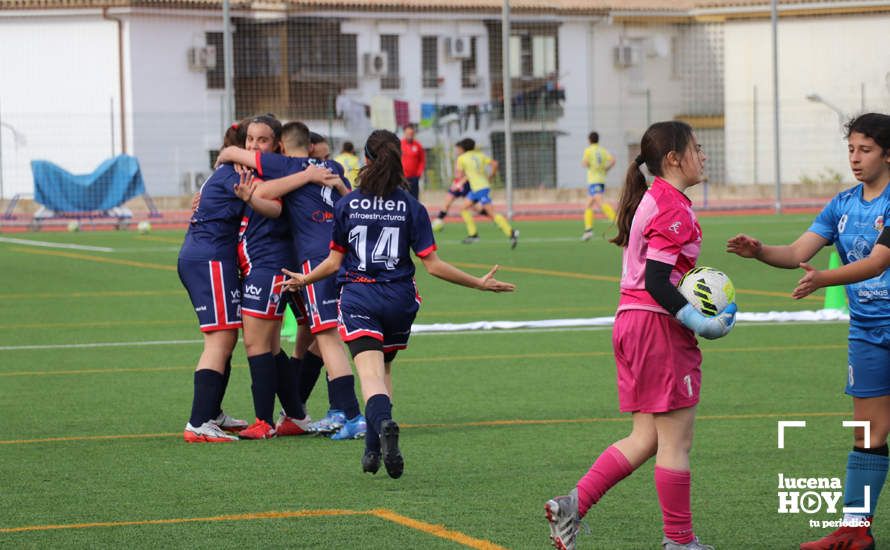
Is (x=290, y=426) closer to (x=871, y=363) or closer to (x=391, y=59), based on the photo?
(x=871, y=363)

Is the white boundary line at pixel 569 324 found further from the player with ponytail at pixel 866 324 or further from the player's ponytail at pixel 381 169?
the player with ponytail at pixel 866 324

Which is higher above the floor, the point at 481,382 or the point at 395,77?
the point at 395,77

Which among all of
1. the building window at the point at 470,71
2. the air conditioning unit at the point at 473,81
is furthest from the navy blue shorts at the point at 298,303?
the air conditioning unit at the point at 473,81

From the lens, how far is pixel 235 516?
7125mm

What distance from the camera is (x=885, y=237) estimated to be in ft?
20.5

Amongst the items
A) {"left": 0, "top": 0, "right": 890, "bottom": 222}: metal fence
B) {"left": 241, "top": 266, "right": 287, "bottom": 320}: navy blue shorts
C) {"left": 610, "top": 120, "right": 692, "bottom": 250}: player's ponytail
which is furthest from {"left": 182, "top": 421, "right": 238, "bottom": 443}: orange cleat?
{"left": 0, "top": 0, "right": 890, "bottom": 222}: metal fence

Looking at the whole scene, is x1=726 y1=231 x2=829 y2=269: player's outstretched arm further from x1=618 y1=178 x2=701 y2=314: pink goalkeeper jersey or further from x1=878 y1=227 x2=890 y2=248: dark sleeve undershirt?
x1=618 y1=178 x2=701 y2=314: pink goalkeeper jersey

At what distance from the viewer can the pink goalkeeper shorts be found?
6.00 m

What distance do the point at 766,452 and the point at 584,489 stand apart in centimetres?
275

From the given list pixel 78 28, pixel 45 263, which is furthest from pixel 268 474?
pixel 78 28

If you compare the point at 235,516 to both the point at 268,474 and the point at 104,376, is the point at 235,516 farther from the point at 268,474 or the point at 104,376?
the point at 104,376

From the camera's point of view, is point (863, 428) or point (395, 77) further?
point (395, 77)

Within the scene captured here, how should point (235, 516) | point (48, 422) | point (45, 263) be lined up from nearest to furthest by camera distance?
point (235, 516)
point (48, 422)
point (45, 263)

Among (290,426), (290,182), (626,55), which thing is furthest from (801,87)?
(290,182)
